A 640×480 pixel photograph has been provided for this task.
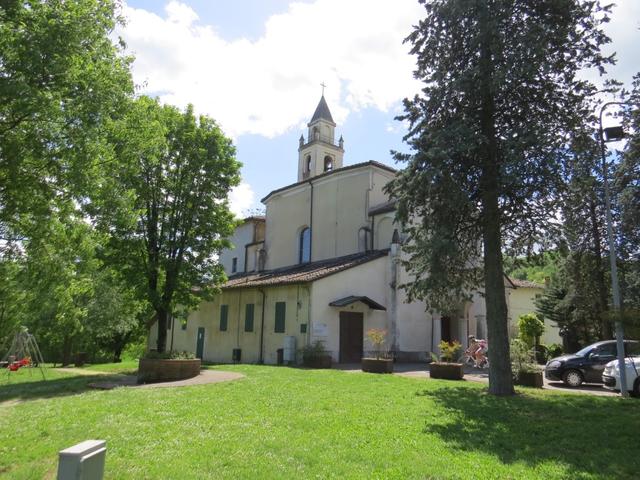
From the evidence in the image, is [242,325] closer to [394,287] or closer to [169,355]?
[394,287]

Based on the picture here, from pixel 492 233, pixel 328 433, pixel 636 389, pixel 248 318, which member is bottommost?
pixel 328 433

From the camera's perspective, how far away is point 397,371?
1961 centimetres

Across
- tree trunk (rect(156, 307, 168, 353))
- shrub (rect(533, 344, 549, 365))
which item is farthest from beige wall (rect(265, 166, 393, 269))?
shrub (rect(533, 344, 549, 365))

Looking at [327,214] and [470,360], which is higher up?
[327,214]

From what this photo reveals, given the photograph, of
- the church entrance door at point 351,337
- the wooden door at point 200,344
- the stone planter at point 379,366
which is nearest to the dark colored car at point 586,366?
the stone planter at point 379,366

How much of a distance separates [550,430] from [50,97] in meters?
9.70

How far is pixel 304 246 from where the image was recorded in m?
34.1

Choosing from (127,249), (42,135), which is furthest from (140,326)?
(42,135)

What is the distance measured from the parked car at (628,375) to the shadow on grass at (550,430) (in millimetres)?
2270

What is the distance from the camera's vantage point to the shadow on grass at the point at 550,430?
669cm

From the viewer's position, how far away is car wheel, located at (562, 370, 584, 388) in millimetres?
16484

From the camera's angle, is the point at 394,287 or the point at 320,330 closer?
the point at 320,330

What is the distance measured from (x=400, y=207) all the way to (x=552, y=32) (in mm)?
6100

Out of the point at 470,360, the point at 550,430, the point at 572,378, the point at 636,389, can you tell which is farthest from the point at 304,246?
the point at 550,430
